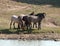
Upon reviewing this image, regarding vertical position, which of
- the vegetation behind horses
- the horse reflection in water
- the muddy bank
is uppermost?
the horse reflection in water

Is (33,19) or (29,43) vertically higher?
(33,19)

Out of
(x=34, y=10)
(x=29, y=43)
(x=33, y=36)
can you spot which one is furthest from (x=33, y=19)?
(x=34, y=10)

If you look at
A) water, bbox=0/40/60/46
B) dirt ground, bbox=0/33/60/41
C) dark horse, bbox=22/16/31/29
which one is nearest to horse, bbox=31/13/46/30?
dark horse, bbox=22/16/31/29

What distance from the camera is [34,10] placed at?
41594mm

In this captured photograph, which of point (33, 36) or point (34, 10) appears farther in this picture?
point (34, 10)

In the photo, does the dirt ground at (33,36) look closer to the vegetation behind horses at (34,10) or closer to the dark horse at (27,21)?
the vegetation behind horses at (34,10)

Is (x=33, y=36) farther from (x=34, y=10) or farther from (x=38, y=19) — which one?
(x=34, y=10)

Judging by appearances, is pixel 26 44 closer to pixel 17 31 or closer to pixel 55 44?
pixel 55 44

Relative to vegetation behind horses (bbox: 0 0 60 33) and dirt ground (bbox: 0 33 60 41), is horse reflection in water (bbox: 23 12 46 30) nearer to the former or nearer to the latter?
vegetation behind horses (bbox: 0 0 60 33)

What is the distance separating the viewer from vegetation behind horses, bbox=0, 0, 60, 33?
3281 cm

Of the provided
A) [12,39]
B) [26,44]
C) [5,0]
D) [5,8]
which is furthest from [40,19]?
[5,0]

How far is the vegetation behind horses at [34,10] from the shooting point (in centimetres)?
3281

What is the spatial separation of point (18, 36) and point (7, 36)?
33.8 inches

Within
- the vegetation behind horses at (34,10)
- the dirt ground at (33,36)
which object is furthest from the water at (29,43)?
the vegetation behind horses at (34,10)
